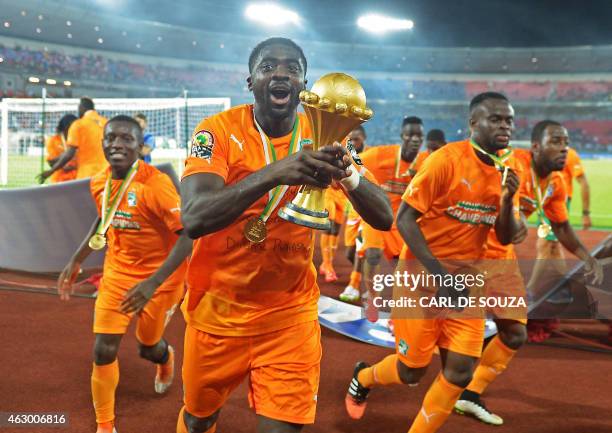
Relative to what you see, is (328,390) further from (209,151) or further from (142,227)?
(209,151)

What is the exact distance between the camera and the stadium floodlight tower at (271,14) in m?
44.0

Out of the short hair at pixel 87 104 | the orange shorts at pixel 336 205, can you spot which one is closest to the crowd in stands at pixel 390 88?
the short hair at pixel 87 104

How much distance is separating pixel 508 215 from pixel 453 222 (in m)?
0.36

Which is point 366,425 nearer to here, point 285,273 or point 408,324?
point 408,324

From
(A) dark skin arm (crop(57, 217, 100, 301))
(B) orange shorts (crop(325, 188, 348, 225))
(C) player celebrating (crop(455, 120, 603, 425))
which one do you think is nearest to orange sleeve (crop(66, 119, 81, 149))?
(B) orange shorts (crop(325, 188, 348, 225))

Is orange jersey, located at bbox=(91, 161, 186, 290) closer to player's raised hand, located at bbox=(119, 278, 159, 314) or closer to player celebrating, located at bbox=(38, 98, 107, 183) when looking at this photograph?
player's raised hand, located at bbox=(119, 278, 159, 314)

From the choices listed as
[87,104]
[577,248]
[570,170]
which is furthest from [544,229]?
[87,104]

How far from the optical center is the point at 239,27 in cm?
5062

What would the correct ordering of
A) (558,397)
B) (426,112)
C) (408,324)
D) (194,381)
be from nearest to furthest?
(194,381) → (408,324) → (558,397) → (426,112)

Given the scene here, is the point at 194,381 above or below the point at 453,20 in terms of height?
below

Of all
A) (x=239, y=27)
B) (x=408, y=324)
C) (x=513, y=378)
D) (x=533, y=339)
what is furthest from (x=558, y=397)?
(x=239, y=27)

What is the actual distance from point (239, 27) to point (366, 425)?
5021 cm

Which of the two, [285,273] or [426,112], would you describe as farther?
[426,112]

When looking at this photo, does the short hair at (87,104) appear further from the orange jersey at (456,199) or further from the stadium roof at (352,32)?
the stadium roof at (352,32)
